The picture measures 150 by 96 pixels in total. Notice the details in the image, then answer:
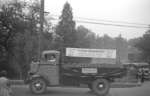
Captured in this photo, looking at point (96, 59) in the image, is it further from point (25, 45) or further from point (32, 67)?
point (25, 45)

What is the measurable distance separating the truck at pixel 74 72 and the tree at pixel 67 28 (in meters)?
22.7

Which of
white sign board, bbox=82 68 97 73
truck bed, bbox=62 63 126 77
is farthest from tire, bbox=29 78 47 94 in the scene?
white sign board, bbox=82 68 97 73

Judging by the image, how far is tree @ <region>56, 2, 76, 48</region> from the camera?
3734cm

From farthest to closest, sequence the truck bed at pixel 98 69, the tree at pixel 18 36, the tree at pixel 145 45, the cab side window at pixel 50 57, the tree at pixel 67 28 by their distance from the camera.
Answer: the tree at pixel 67 28 → the tree at pixel 145 45 → the tree at pixel 18 36 → the cab side window at pixel 50 57 → the truck bed at pixel 98 69

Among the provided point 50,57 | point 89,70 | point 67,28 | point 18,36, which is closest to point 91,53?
point 89,70

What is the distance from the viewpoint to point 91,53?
40.9 feet

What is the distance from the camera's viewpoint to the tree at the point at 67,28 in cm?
3734

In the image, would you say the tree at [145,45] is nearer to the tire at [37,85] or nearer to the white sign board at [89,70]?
the white sign board at [89,70]

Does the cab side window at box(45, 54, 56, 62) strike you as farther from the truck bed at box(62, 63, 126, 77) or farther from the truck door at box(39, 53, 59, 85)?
the truck bed at box(62, 63, 126, 77)

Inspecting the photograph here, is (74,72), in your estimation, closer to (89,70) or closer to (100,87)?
(89,70)

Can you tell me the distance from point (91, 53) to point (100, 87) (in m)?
2.01

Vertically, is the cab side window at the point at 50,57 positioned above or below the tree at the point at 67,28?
below

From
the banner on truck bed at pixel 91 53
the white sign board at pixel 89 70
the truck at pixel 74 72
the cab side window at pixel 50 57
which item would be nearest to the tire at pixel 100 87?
the truck at pixel 74 72

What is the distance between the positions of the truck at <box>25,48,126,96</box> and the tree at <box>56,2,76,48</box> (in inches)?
893
